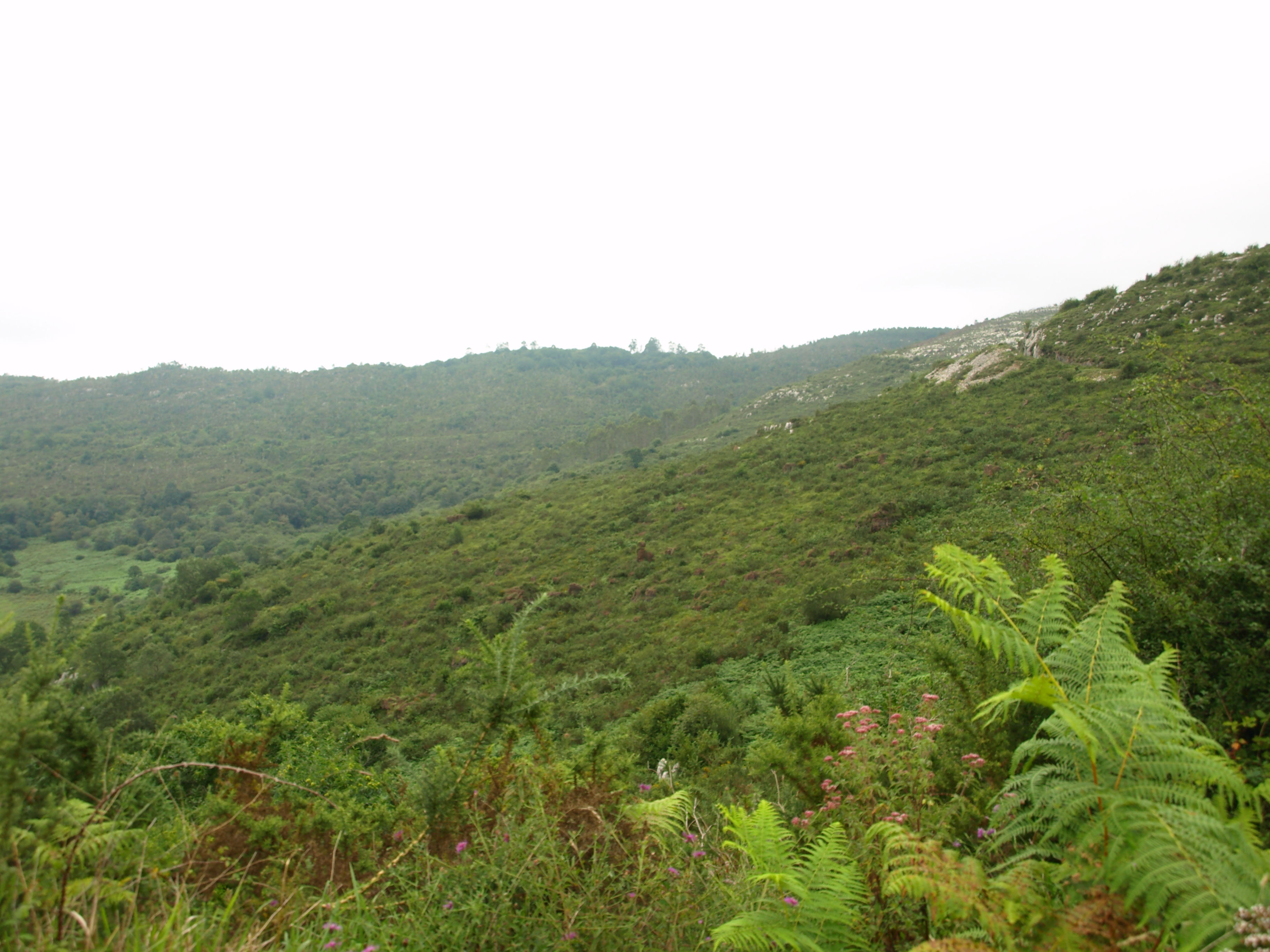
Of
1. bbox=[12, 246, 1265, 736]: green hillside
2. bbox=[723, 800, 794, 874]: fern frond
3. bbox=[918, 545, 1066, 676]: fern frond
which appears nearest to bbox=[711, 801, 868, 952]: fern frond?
bbox=[723, 800, 794, 874]: fern frond

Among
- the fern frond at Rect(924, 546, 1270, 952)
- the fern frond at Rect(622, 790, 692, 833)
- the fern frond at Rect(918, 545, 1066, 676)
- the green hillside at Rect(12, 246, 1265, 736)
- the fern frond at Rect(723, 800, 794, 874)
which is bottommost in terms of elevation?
the green hillside at Rect(12, 246, 1265, 736)

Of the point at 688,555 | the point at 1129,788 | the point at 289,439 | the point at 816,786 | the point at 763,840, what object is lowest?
the point at 688,555

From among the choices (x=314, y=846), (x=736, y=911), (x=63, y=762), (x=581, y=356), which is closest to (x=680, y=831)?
(x=736, y=911)

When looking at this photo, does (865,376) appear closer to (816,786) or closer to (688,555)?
(688,555)

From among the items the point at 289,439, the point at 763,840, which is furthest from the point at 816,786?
the point at 289,439

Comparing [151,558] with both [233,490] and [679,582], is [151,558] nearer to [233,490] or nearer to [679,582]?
[233,490]

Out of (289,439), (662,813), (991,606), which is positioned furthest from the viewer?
(289,439)

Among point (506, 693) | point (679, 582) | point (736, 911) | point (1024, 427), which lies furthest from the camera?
point (1024, 427)

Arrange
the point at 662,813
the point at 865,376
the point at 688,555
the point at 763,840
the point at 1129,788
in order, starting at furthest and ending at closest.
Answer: the point at 865,376
the point at 688,555
the point at 662,813
the point at 763,840
the point at 1129,788

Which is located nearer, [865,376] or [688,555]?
[688,555]

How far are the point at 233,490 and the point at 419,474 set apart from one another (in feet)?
72.2

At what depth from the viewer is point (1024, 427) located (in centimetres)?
A: 2052

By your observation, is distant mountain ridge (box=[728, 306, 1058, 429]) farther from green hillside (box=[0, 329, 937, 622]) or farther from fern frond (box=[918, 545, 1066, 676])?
fern frond (box=[918, 545, 1066, 676])

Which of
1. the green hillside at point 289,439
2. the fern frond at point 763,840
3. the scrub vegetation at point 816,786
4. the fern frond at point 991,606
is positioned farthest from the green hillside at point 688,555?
the green hillside at point 289,439
